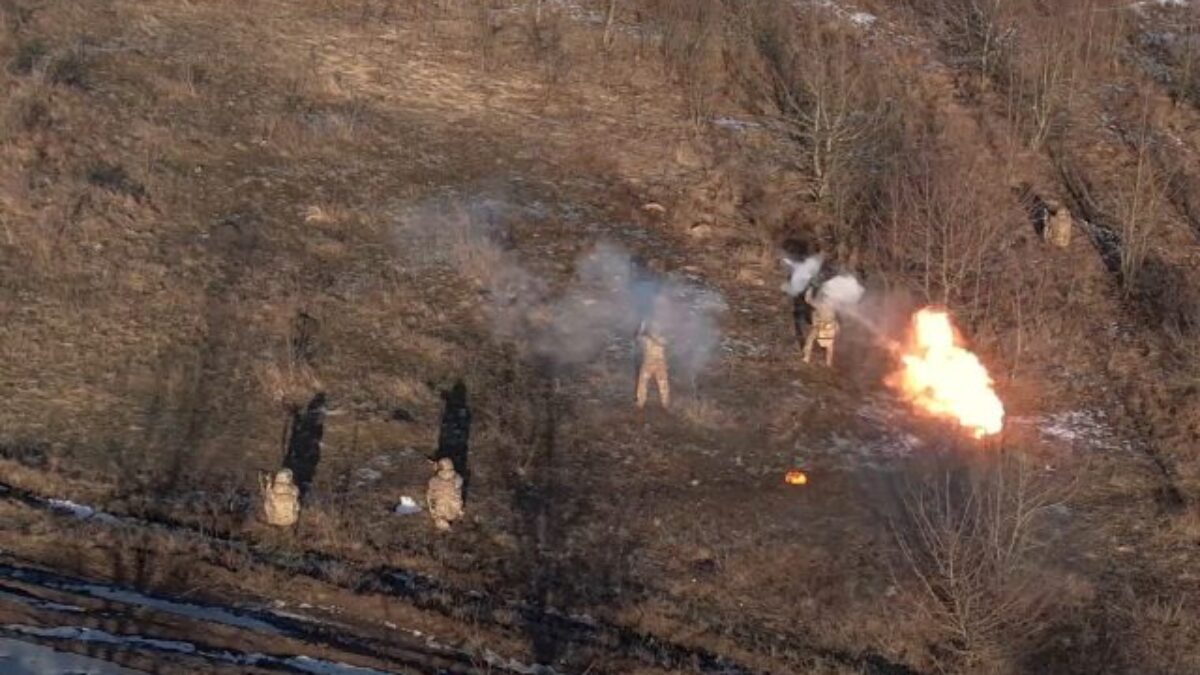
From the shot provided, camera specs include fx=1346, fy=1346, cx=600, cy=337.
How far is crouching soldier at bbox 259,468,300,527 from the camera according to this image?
48.0 feet

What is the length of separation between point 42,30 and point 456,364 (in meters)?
13.4

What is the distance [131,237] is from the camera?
20.3 meters

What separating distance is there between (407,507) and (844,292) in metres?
8.73

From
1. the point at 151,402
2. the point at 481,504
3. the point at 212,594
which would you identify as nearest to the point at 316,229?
the point at 151,402

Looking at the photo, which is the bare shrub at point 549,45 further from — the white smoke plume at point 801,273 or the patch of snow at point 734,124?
the white smoke plume at point 801,273

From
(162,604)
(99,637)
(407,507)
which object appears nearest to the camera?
(99,637)

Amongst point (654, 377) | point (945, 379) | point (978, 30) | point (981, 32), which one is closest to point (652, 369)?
point (654, 377)

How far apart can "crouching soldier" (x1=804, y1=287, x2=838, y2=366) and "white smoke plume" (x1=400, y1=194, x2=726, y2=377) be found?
1.35 meters

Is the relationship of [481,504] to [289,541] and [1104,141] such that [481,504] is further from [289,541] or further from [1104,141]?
[1104,141]

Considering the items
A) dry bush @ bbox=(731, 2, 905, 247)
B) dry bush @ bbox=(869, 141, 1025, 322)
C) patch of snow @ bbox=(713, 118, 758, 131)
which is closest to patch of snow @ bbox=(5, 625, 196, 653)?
dry bush @ bbox=(869, 141, 1025, 322)

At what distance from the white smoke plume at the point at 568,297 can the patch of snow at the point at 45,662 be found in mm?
8030

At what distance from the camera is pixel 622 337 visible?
19.7m

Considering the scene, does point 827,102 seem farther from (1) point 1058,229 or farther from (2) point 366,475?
(2) point 366,475

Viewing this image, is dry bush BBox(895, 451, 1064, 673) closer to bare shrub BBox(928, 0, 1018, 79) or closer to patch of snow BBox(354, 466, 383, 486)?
patch of snow BBox(354, 466, 383, 486)
